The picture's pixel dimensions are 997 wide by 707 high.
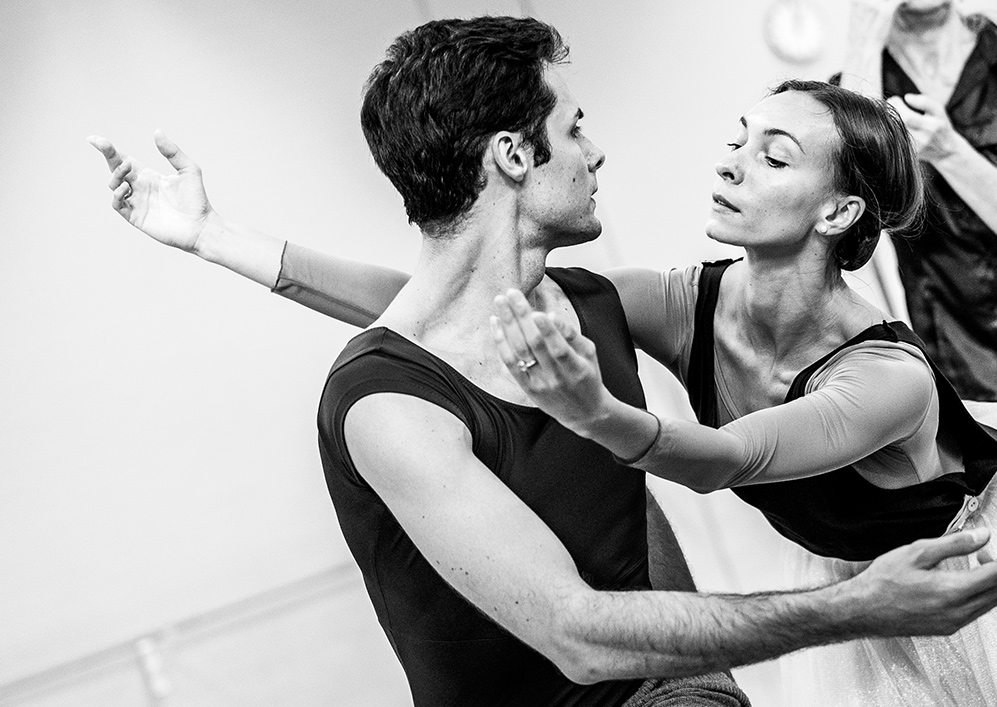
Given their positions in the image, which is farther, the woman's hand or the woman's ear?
the woman's ear

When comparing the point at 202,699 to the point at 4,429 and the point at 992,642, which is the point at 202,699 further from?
the point at 992,642

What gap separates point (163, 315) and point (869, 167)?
1690 mm

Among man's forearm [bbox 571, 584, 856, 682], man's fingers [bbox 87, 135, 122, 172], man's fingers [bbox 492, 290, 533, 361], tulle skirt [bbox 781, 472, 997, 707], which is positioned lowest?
tulle skirt [bbox 781, 472, 997, 707]

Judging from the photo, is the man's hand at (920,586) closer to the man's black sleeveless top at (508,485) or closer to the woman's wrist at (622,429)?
the woman's wrist at (622,429)

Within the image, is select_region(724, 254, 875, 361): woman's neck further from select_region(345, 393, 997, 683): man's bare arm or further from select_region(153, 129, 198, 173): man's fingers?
select_region(153, 129, 198, 173): man's fingers

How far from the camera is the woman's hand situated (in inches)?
41.3

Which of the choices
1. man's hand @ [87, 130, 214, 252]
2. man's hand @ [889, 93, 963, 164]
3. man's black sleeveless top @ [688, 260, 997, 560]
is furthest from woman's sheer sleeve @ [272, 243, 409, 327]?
man's hand @ [889, 93, 963, 164]

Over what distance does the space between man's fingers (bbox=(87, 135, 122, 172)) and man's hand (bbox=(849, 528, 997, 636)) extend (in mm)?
1189

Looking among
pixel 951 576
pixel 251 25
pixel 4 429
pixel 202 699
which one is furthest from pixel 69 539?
pixel 951 576

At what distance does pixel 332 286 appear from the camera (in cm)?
177

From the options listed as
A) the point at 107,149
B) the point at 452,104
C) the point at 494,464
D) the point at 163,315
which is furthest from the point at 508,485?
the point at 163,315

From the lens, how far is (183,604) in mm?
2680

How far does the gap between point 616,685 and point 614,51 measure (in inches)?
84.6

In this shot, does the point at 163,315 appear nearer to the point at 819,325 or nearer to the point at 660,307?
the point at 660,307
